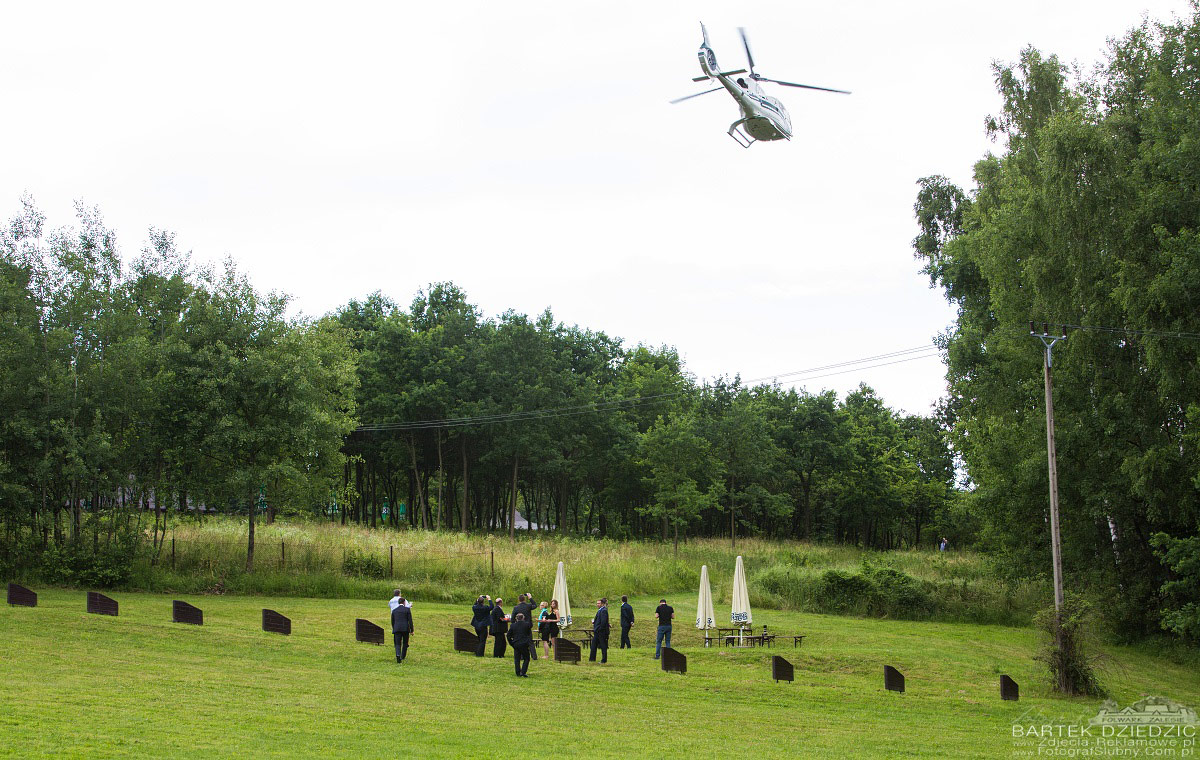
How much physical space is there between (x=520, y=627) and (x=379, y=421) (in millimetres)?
43988

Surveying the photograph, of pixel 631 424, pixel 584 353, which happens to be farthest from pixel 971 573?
pixel 584 353

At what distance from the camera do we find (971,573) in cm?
3812

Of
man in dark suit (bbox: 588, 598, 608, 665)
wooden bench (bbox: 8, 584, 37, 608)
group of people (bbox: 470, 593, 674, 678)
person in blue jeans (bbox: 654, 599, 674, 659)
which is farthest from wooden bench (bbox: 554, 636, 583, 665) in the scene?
wooden bench (bbox: 8, 584, 37, 608)

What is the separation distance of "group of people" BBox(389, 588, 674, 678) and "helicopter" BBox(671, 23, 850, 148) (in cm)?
1159

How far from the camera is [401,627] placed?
1970 centimetres

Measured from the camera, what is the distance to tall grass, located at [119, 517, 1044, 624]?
3266 centimetres

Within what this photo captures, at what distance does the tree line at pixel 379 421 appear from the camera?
1251 inches

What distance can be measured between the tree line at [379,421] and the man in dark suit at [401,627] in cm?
1435

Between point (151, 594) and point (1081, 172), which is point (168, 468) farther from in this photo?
point (1081, 172)

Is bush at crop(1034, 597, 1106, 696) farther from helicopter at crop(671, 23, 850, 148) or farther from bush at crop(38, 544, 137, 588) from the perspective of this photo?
bush at crop(38, 544, 137, 588)

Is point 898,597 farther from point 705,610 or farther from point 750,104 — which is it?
point 750,104

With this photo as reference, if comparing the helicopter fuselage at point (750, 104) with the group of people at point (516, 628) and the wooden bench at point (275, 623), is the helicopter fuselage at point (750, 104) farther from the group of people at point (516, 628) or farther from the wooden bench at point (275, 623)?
the wooden bench at point (275, 623)

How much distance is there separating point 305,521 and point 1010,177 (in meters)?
37.7

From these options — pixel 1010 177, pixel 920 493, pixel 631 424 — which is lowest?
pixel 920 493
